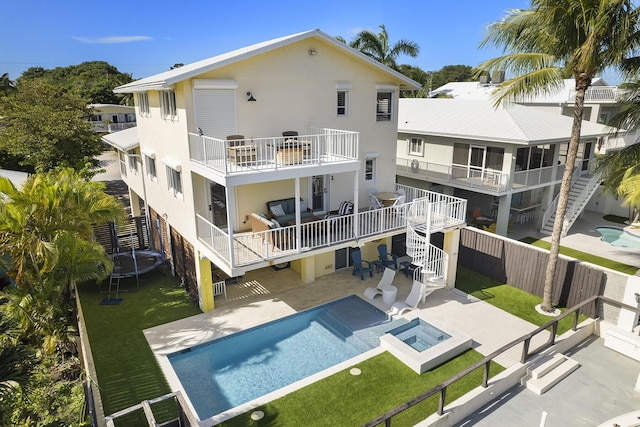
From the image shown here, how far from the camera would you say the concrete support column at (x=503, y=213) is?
21.3 m

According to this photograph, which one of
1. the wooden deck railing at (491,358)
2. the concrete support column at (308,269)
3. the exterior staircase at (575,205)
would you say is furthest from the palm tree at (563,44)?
the exterior staircase at (575,205)

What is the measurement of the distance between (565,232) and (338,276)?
13864 millimetres

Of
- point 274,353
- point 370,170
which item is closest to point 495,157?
point 370,170

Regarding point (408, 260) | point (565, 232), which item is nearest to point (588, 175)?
point (565, 232)

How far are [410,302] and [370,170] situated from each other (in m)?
6.16

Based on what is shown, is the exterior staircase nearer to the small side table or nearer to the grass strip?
the small side table

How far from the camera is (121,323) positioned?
14133 mm

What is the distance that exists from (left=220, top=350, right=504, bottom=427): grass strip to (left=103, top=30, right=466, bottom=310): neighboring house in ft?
13.2

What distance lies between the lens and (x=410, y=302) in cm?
1533

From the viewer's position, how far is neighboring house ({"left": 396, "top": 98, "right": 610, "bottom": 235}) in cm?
2114

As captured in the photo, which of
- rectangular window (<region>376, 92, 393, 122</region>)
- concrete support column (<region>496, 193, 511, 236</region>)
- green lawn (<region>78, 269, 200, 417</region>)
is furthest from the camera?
concrete support column (<region>496, 193, 511, 236</region>)

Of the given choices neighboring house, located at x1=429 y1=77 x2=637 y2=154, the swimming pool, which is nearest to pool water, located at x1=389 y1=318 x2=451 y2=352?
the swimming pool

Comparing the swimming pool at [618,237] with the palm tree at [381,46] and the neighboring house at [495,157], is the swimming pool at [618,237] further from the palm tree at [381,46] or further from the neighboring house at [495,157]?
the palm tree at [381,46]

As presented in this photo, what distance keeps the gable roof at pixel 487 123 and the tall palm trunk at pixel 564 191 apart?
642 centimetres
